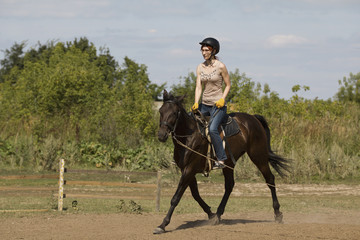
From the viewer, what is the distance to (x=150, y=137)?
26234mm

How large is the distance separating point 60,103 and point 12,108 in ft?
35.0

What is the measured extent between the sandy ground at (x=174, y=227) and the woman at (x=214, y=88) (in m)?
1.36

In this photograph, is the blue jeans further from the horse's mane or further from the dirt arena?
the dirt arena

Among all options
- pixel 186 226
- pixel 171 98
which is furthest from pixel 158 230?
pixel 171 98

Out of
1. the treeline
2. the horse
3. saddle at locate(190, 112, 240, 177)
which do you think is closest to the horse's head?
the horse

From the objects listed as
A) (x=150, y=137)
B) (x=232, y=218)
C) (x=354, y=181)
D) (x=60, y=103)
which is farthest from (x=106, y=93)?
(x=232, y=218)

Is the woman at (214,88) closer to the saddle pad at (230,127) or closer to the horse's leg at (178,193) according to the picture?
the saddle pad at (230,127)

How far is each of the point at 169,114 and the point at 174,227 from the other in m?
2.34

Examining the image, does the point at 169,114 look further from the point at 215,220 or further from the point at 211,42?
the point at 215,220

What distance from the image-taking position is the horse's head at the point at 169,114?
353 inches

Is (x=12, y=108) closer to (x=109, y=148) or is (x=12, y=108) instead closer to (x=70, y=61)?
(x=70, y=61)

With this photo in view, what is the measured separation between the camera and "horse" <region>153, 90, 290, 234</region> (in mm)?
9258

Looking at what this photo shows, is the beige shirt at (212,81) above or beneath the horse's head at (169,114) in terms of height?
above

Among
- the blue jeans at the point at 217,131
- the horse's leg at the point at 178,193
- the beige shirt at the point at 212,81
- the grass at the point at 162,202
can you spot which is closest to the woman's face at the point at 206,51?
the beige shirt at the point at 212,81
